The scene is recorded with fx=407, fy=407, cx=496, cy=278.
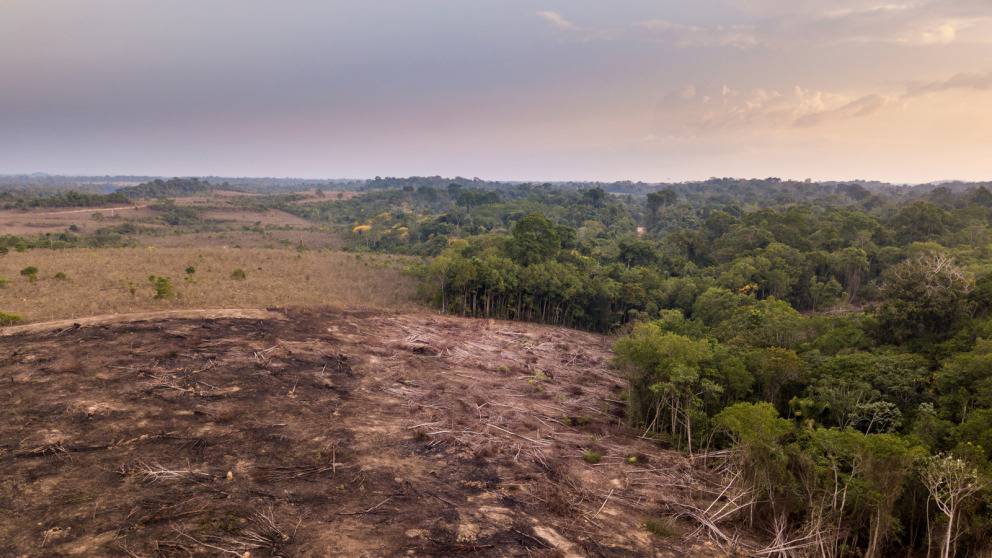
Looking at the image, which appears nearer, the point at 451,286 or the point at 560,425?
the point at 560,425

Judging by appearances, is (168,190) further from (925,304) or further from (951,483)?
(951,483)

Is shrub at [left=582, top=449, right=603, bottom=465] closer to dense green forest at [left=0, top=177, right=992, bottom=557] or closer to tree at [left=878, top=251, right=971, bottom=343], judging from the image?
dense green forest at [left=0, top=177, right=992, bottom=557]

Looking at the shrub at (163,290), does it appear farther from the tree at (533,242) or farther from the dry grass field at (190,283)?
the tree at (533,242)

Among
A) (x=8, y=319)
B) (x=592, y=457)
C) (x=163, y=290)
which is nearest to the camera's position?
(x=592, y=457)

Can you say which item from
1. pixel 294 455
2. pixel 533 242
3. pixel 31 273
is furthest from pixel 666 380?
pixel 31 273

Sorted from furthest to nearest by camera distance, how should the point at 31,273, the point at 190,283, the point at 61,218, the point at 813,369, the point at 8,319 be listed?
the point at 61,218 < the point at 190,283 < the point at 31,273 < the point at 8,319 < the point at 813,369

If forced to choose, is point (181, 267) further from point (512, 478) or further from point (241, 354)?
point (512, 478)

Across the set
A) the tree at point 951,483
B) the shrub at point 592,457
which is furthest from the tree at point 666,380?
the tree at point 951,483

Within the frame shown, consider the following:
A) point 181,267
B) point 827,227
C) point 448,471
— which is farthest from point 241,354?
point 827,227
